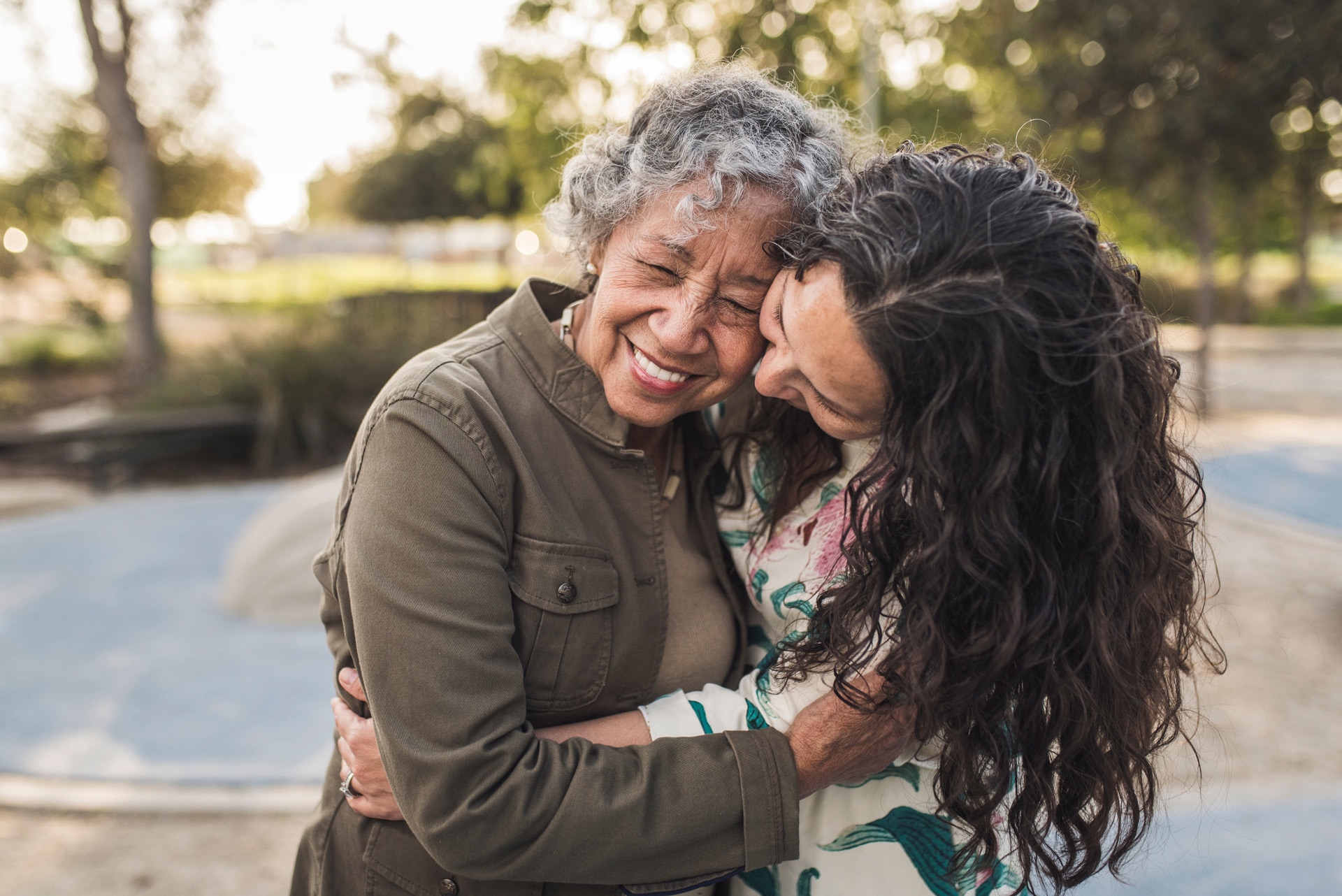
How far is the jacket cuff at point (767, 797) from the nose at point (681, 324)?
57 cm

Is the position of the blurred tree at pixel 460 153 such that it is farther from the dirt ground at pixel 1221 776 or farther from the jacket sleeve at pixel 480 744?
the jacket sleeve at pixel 480 744

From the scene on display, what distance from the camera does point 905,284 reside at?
117cm

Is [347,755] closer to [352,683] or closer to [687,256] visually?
[352,683]

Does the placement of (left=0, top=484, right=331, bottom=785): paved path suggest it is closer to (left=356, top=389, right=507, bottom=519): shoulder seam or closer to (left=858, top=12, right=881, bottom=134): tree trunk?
(left=356, top=389, right=507, bottom=519): shoulder seam

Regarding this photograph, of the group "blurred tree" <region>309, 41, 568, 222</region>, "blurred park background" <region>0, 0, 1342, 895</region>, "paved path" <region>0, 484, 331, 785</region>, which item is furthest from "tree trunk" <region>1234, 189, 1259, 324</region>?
"paved path" <region>0, 484, 331, 785</region>

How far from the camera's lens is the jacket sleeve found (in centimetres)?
120

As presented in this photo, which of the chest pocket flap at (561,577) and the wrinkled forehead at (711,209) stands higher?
the wrinkled forehead at (711,209)

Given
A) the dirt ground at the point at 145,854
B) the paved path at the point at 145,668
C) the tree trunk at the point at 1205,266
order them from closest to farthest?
the dirt ground at the point at 145,854 < the paved path at the point at 145,668 < the tree trunk at the point at 1205,266

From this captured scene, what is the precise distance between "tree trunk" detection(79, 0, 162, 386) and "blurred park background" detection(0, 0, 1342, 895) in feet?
0.13

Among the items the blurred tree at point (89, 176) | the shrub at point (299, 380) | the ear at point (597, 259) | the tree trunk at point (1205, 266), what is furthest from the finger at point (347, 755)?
the tree trunk at point (1205, 266)

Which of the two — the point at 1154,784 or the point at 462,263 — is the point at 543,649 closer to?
the point at 1154,784

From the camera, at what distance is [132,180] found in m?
9.94

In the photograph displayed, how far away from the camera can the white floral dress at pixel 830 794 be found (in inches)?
55.4

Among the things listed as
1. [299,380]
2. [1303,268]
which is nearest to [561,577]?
[299,380]
